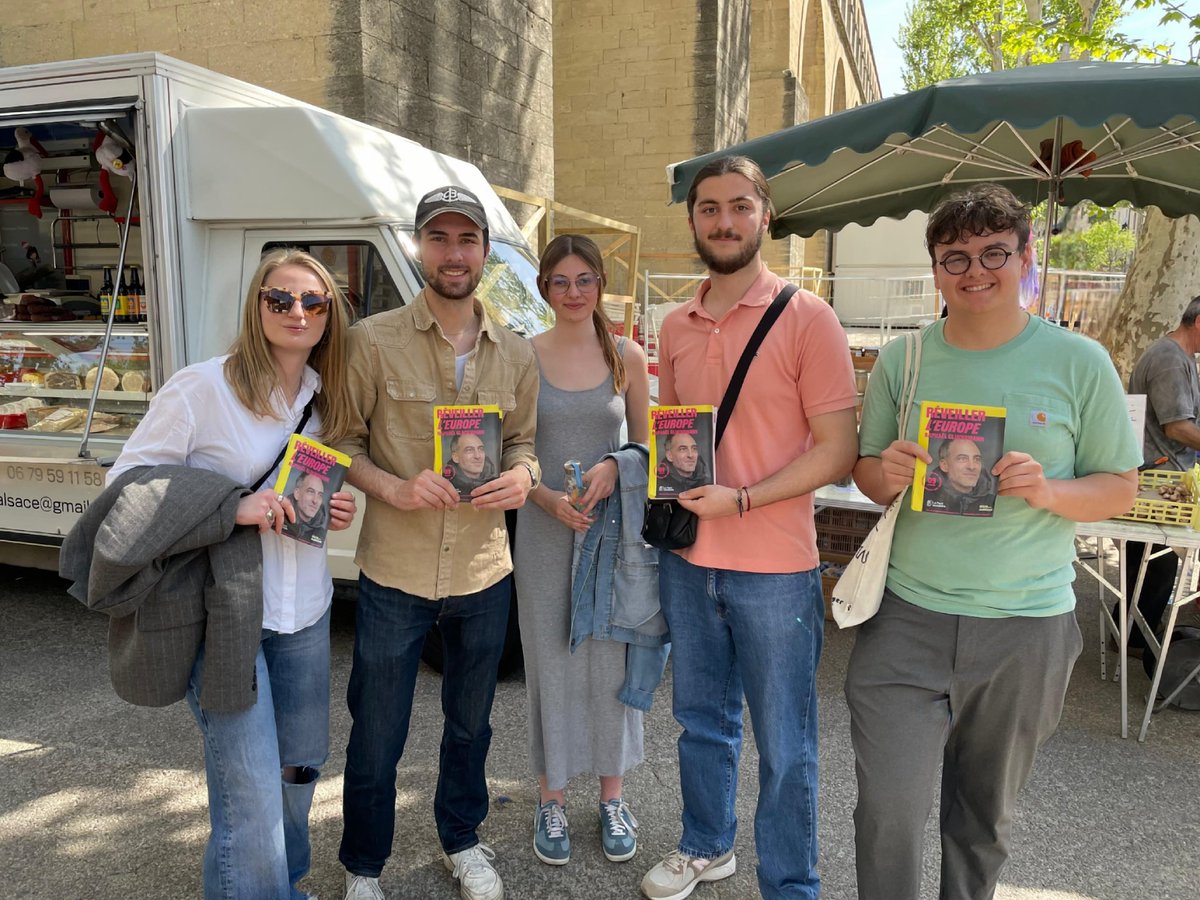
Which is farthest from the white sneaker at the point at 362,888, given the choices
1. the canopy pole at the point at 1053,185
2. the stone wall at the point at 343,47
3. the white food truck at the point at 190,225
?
the stone wall at the point at 343,47

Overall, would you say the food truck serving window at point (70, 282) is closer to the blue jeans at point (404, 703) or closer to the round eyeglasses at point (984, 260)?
the blue jeans at point (404, 703)

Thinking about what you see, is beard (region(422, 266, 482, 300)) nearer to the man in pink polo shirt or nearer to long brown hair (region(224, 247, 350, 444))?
long brown hair (region(224, 247, 350, 444))

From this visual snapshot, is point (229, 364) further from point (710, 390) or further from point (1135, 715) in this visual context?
point (1135, 715)

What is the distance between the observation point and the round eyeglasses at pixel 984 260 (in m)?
1.88

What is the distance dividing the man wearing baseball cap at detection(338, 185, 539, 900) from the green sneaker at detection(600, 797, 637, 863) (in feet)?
1.66

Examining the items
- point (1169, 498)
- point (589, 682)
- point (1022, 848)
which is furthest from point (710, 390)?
point (1169, 498)

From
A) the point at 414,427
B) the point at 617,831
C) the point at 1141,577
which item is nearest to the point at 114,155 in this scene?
the point at 414,427

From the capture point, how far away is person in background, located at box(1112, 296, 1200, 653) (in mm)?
4344

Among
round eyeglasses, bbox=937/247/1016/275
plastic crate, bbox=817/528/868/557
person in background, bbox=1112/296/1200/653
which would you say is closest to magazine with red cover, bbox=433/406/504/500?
round eyeglasses, bbox=937/247/1016/275

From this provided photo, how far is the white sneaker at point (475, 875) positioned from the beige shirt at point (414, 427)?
92cm

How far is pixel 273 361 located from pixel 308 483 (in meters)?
0.36

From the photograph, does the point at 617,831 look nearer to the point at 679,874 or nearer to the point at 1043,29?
the point at 679,874

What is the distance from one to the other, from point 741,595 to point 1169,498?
8.42ft

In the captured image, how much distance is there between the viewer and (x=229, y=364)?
2.08m
